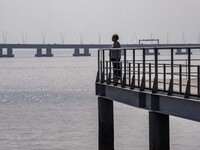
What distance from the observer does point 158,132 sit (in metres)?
24.0

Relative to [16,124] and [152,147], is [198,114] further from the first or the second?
[16,124]

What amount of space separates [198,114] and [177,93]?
198cm

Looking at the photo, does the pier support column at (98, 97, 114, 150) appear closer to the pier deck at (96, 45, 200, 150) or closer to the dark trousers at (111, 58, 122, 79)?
the pier deck at (96, 45, 200, 150)

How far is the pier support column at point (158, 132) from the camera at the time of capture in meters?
24.0

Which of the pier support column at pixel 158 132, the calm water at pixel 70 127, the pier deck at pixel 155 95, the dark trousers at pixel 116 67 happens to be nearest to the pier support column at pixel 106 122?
the pier deck at pixel 155 95

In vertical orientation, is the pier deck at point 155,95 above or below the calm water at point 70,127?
above

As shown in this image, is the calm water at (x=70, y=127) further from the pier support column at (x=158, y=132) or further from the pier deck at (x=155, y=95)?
the pier support column at (x=158, y=132)

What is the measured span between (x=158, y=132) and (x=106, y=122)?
677cm

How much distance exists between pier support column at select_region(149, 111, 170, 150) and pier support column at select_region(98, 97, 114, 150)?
640cm

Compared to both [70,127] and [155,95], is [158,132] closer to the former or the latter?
[155,95]

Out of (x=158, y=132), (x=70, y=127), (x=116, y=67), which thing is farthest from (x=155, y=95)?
(x=70, y=127)

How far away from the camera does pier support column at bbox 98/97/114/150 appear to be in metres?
30.6

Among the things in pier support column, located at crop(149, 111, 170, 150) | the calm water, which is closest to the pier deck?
pier support column, located at crop(149, 111, 170, 150)

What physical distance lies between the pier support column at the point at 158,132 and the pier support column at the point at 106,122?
21.0 ft
